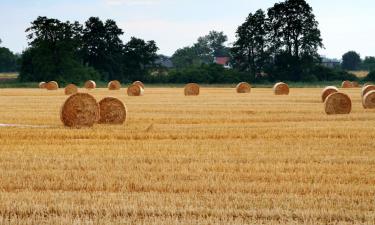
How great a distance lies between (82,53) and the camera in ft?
273

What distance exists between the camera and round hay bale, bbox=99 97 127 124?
20.6m

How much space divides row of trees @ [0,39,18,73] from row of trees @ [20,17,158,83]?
37717mm

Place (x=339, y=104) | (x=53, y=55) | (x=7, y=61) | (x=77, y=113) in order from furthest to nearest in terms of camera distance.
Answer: (x=7, y=61)
(x=53, y=55)
(x=339, y=104)
(x=77, y=113)

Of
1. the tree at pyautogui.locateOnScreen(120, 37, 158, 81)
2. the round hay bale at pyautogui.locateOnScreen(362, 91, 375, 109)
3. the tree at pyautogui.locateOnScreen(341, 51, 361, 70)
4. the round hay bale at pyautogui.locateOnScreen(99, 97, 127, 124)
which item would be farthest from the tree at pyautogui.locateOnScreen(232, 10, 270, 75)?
the round hay bale at pyautogui.locateOnScreen(99, 97, 127, 124)

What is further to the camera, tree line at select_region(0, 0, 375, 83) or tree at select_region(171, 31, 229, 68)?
tree at select_region(171, 31, 229, 68)

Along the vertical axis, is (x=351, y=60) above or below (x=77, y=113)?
above

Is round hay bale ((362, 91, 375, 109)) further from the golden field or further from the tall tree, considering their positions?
the tall tree

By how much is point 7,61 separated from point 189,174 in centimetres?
11371

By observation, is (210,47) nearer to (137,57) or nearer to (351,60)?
(351,60)

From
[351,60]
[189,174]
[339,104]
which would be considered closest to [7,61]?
[351,60]

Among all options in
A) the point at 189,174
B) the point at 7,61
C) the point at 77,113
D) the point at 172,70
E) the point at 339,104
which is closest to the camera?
the point at 189,174

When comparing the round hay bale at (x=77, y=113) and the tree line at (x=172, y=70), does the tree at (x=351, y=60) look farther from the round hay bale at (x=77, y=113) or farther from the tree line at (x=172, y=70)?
the round hay bale at (x=77, y=113)

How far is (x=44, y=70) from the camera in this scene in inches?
2953

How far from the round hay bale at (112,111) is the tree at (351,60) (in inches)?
4301
